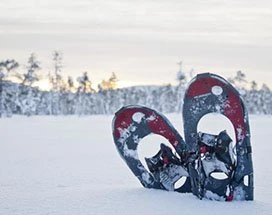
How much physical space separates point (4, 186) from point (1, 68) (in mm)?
57045

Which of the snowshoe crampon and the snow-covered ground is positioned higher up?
the snowshoe crampon

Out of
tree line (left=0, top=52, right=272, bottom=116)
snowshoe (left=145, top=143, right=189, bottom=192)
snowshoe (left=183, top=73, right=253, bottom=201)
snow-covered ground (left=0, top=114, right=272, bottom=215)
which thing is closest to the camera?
snow-covered ground (left=0, top=114, right=272, bottom=215)

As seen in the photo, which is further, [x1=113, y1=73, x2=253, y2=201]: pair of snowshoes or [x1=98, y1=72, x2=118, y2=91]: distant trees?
[x1=98, y1=72, x2=118, y2=91]: distant trees

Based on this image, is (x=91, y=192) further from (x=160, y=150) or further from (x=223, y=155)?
(x=223, y=155)

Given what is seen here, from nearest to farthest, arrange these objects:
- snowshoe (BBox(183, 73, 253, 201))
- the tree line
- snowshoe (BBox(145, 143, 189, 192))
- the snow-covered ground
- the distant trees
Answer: the snow-covered ground → snowshoe (BBox(183, 73, 253, 201)) → snowshoe (BBox(145, 143, 189, 192)) → the tree line → the distant trees

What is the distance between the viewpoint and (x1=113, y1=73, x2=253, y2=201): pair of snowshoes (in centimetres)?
923

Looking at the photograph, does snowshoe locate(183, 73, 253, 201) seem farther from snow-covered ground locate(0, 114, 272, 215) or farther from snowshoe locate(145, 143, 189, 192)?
snowshoe locate(145, 143, 189, 192)

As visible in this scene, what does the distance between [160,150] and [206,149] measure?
3.85 ft

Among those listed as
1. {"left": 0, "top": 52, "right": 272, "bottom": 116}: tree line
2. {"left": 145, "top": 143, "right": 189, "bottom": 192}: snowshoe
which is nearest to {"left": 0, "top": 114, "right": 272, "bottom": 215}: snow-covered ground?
{"left": 145, "top": 143, "right": 189, "bottom": 192}: snowshoe

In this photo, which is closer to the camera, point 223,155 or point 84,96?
point 223,155

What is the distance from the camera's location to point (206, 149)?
919 cm

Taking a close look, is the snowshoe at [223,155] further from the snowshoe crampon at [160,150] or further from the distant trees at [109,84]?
the distant trees at [109,84]

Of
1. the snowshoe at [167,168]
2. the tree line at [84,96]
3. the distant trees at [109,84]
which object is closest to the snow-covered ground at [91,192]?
the snowshoe at [167,168]

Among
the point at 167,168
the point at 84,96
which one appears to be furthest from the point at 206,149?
the point at 84,96
